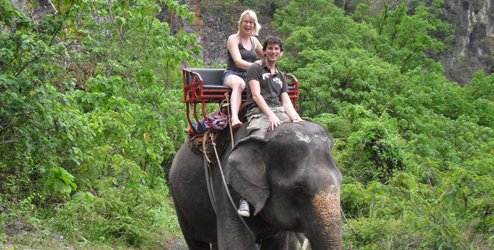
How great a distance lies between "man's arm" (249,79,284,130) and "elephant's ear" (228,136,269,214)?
0.21 meters

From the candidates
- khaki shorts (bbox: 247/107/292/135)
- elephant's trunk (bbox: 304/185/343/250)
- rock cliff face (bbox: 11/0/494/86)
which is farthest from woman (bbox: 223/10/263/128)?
rock cliff face (bbox: 11/0/494/86)

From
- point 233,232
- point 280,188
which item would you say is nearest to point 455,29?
point 233,232

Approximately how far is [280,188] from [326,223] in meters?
0.48

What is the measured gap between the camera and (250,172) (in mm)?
3631

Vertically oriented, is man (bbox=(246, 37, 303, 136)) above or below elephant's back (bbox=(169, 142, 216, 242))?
above

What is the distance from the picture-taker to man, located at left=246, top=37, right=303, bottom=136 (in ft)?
12.8

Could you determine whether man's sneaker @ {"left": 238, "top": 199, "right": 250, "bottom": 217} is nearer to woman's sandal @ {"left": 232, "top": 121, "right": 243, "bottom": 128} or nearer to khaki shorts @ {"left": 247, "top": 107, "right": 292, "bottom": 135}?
khaki shorts @ {"left": 247, "top": 107, "right": 292, "bottom": 135}

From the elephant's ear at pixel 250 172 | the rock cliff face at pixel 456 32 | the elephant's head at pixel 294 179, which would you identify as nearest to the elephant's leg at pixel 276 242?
the elephant's head at pixel 294 179

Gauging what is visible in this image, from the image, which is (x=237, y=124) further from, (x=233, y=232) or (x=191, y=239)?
(x=191, y=239)

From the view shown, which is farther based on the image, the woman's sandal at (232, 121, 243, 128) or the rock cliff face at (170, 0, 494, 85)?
the rock cliff face at (170, 0, 494, 85)

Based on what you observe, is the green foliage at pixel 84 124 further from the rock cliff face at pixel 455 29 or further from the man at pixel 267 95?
the rock cliff face at pixel 455 29

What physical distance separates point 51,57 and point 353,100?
40.7 feet

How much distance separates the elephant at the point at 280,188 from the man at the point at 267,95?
0.62 ft

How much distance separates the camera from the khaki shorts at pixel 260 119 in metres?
3.82
